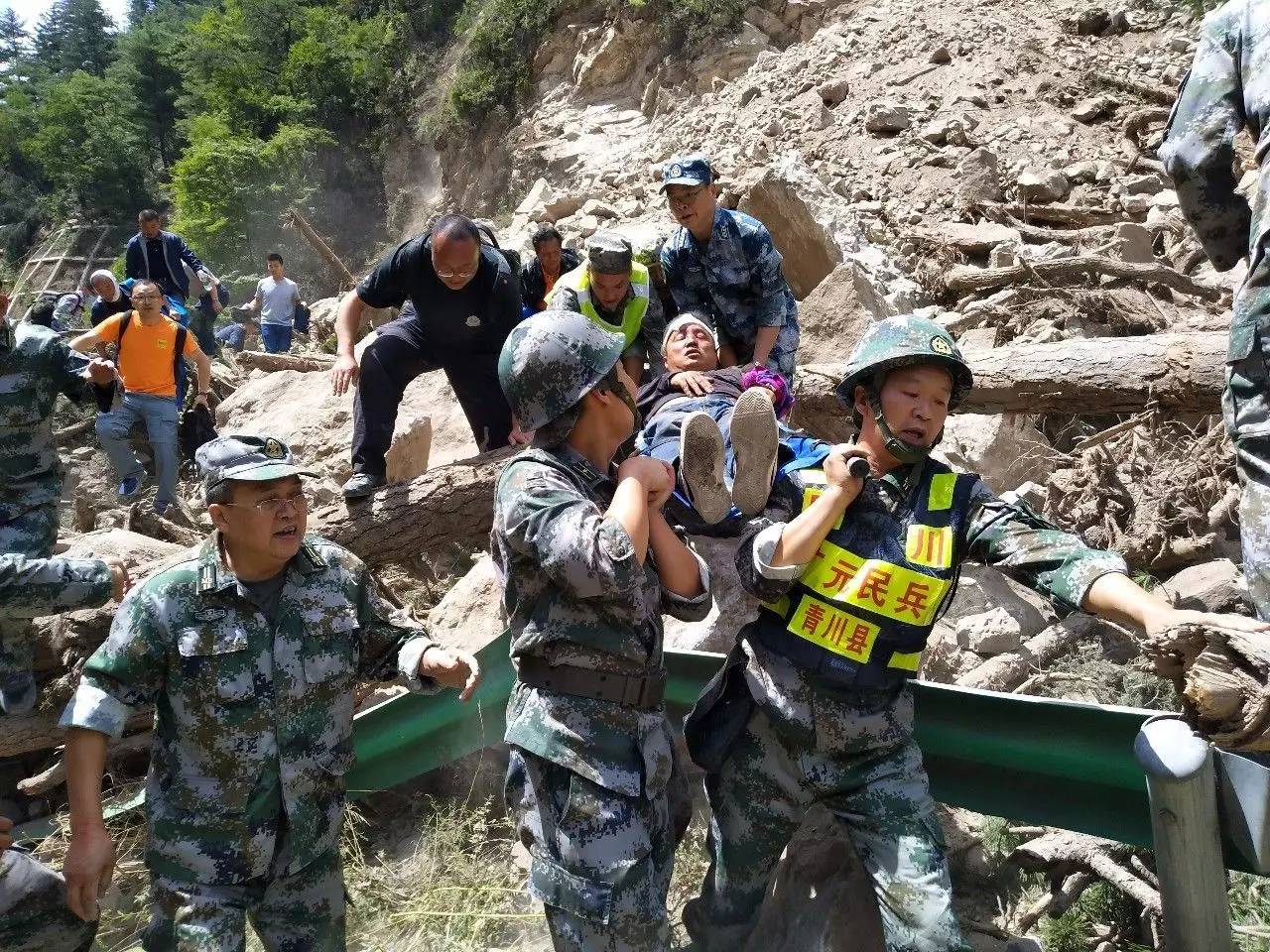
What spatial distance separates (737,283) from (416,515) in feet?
6.22

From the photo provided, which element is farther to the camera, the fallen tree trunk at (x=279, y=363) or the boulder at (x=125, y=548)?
the fallen tree trunk at (x=279, y=363)

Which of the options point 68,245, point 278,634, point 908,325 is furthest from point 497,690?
point 68,245

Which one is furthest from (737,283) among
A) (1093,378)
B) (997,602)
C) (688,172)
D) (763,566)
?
(763,566)

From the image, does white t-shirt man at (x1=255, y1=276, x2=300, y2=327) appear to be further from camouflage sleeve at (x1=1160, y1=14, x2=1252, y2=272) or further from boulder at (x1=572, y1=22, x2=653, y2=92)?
camouflage sleeve at (x1=1160, y1=14, x2=1252, y2=272)

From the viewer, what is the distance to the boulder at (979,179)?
32.1ft

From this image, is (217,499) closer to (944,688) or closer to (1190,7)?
(944,688)

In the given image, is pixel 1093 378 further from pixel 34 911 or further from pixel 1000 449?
pixel 34 911

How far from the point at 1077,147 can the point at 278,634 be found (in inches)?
399

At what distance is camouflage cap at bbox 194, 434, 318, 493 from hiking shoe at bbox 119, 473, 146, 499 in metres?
5.10

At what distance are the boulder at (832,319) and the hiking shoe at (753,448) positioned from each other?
144 inches

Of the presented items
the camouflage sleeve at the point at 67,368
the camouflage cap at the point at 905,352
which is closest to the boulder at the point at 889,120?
the camouflage sleeve at the point at 67,368

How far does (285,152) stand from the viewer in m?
27.9

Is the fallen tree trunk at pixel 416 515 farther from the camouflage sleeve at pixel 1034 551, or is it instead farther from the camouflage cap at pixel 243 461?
the camouflage sleeve at pixel 1034 551

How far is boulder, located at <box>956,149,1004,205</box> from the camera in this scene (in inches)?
386
